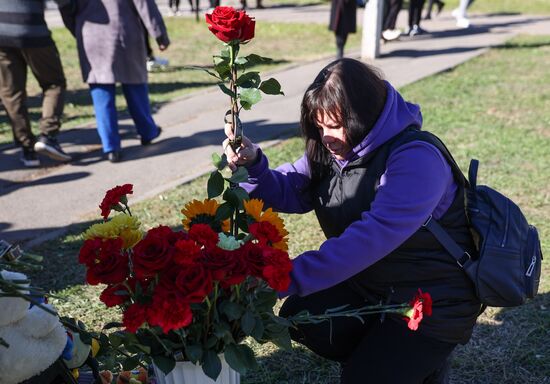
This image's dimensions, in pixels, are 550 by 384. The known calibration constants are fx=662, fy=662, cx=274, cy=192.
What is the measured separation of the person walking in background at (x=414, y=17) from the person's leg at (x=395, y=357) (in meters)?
11.7

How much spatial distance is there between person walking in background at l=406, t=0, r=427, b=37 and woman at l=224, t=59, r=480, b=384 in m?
11.5

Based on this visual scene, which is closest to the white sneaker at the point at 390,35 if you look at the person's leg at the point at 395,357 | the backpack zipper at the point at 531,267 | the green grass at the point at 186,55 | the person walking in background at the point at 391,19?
the person walking in background at the point at 391,19

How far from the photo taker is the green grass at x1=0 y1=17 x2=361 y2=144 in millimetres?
7820

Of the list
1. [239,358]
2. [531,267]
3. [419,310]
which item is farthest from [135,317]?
[531,267]

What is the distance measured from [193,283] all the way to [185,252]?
102 millimetres

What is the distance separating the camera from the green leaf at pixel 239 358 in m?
1.72

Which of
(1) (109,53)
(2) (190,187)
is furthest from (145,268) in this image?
(1) (109,53)

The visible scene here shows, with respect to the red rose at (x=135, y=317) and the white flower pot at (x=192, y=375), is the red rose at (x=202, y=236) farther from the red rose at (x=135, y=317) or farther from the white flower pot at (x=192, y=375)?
the white flower pot at (x=192, y=375)

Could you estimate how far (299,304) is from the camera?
8.49 feet

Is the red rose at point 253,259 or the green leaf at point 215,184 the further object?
the green leaf at point 215,184

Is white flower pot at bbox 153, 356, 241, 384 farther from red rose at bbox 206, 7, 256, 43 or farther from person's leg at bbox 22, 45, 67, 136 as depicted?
person's leg at bbox 22, 45, 67, 136

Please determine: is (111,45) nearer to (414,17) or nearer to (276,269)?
(276,269)

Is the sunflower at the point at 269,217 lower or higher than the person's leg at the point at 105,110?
higher

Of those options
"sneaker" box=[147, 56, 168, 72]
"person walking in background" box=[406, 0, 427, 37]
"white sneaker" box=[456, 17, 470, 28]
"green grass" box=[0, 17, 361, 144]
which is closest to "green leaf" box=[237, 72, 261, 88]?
"green grass" box=[0, 17, 361, 144]
